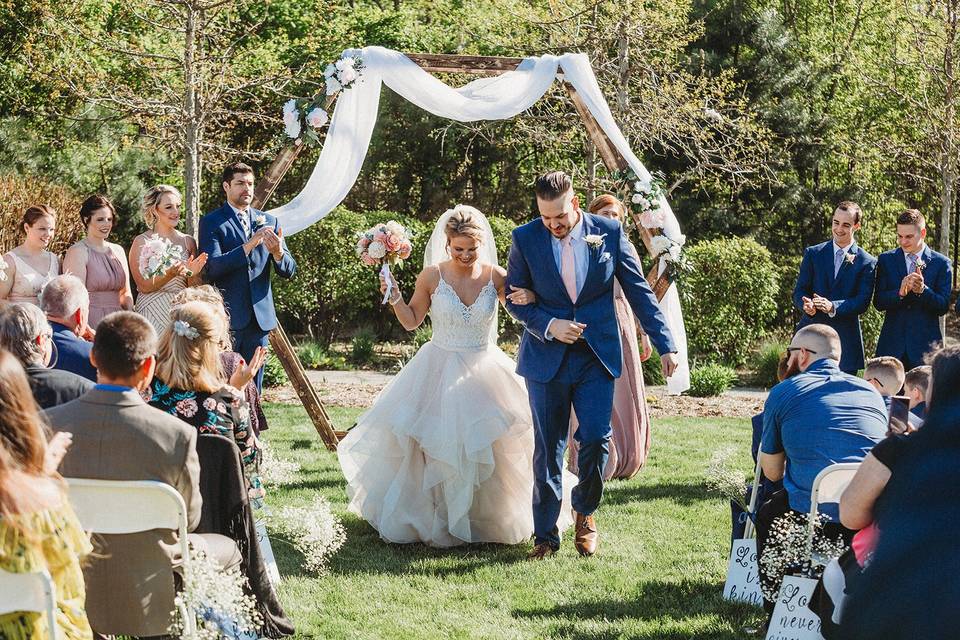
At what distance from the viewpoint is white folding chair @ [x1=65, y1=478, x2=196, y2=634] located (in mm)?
3117

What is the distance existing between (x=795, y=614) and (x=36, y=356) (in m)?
3.00

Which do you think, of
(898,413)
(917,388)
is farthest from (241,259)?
(898,413)

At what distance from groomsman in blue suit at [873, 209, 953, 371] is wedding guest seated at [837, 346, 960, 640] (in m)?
5.35

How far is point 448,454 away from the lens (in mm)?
5637

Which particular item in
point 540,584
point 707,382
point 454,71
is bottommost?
point 540,584

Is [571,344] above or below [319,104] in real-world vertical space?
below

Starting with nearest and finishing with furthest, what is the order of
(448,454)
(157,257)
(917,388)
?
1. (917,388)
2. (448,454)
3. (157,257)

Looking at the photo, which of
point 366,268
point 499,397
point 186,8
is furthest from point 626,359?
point 366,268

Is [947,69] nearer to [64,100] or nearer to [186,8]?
[186,8]

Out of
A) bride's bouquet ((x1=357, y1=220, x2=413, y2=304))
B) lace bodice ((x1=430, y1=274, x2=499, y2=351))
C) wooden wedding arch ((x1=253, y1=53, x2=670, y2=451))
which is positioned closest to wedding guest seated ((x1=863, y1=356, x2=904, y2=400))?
lace bodice ((x1=430, y1=274, x2=499, y2=351))

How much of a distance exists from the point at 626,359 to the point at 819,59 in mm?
12735

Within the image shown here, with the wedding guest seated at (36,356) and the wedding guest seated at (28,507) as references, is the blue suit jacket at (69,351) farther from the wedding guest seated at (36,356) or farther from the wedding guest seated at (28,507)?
the wedding guest seated at (28,507)

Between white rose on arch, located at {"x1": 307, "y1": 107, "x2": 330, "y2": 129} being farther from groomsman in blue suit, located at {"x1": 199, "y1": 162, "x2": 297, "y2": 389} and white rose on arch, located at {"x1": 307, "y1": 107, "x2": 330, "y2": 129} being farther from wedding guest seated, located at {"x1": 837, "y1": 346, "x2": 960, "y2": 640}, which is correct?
wedding guest seated, located at {"x1": 837, "y1": 346, "x2": 960, "y2": 640}

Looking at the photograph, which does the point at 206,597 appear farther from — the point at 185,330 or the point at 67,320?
the point at 67,320
